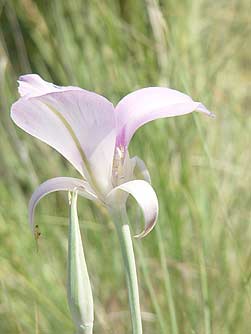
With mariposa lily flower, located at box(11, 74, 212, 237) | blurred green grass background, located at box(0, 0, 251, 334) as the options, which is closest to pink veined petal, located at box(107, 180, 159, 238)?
mariposa lily flower, located at box(11, 74, 212, 237)

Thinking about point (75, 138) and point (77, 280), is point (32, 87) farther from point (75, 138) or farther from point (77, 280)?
point (77, 280)

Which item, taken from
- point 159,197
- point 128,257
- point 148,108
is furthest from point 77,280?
point 159,197

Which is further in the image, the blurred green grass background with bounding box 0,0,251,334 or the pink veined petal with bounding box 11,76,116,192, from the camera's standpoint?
the blurred green grass background with bounding box 0,0,251,334

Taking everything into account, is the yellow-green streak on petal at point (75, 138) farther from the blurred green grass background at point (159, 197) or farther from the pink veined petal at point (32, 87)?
the blurred green grass background at point (159, 197)

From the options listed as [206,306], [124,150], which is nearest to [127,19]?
[206,306]

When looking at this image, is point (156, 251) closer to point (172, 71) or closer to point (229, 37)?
point (172, 71)

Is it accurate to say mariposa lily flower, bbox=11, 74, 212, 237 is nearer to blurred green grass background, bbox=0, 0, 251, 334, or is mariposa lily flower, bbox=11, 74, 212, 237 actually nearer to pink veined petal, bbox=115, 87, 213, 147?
pink veined petal, bbox=115, 87, 213, 147
